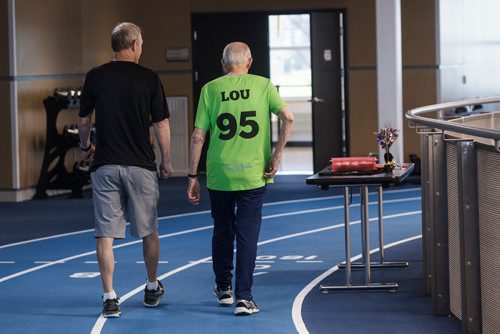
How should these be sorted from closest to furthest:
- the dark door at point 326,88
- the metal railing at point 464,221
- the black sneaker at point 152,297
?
the metal railing at point 464,221, the black sneaker at point 152,297, the dark door at point 326,88

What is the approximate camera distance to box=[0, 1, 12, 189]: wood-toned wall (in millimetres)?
15375

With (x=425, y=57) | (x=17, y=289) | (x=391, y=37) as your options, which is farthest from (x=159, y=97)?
(x=425, y=57)

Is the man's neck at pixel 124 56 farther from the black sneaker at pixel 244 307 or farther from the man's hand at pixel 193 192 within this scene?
the black sneaker at pixel 244 307

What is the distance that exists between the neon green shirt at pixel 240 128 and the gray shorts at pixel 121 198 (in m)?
0.48

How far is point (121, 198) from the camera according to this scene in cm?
741

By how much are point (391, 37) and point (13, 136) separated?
560 cm

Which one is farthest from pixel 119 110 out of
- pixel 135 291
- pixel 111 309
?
pixel 135 291

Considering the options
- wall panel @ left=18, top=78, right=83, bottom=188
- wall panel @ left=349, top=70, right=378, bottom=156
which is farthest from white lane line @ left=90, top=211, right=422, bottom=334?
wall panel @ left=349, top=70, right=378, bottom=156

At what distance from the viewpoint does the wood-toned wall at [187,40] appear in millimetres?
17203

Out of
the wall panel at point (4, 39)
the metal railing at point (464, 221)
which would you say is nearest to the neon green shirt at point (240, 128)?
the metal railing at point (464, 221)

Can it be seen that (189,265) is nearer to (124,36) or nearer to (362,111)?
(124,36)

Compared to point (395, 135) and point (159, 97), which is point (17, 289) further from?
point (395, 135)

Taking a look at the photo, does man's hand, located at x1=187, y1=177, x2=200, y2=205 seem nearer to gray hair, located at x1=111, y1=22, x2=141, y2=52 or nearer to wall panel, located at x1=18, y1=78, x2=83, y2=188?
gray hair, located at x1=111, y1=22, x2=141, y2=52

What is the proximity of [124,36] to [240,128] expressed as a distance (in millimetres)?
957
